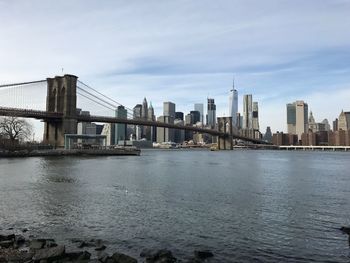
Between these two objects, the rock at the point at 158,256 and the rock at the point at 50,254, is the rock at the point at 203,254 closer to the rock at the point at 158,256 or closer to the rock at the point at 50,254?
the rock at the point at 158,256

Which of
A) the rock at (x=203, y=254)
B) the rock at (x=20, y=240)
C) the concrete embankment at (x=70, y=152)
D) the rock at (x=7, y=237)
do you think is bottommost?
the rock at (x=203, y=254)

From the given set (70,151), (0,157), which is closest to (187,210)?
(0,157)

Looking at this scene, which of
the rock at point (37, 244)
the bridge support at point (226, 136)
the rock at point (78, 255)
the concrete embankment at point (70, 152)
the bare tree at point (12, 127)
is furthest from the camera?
the bridge support at point (226, 136)

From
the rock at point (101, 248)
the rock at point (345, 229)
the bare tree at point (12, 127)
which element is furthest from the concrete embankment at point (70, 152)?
the rock at point (345, 229)

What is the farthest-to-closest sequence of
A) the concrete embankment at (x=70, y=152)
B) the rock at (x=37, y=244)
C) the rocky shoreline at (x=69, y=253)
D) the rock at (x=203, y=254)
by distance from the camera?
the concrete embankment at (x=70, y=152)
the rock at (x=37, y=244)
the rock at (x=203, y=254)
the rocky shoreline at (x=69, y=253)

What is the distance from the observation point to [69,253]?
40.6 ft

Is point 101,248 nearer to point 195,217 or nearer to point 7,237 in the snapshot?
point 7,237

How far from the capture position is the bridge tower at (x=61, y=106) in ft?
320

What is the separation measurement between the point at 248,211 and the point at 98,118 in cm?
8082

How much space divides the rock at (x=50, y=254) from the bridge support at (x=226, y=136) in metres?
157

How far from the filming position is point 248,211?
65.7 feet

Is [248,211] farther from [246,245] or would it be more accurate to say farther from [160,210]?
[246,245]

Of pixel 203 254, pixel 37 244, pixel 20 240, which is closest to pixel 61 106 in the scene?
pixel 20 240

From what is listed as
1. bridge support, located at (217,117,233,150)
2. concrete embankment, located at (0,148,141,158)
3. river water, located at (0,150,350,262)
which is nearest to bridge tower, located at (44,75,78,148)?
concrete embankment, located at (0,148,141,158)
